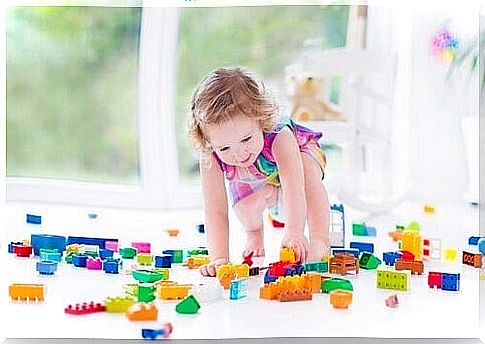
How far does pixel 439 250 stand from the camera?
1582 millimetres

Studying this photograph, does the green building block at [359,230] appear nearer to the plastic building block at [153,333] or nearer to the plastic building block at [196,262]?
the plastic building block at [196,262]

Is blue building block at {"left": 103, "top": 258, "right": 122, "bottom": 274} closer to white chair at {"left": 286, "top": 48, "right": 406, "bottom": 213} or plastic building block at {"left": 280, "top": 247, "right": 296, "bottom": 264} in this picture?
plastic building block at {"left": 280, "top": 247, "right": 296, "bottom": 264}

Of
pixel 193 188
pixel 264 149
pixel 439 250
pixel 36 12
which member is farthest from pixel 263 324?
pixel 36 12

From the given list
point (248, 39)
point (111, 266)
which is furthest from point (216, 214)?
point (248, 39)

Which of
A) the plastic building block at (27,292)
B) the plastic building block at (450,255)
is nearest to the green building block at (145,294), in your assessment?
the plastic building block at (27,292)

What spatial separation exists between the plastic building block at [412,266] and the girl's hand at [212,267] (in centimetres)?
28

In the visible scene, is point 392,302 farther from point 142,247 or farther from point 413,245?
point 142,247

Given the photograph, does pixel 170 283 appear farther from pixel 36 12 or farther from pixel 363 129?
pixel 363 129

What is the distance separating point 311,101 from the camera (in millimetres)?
2201

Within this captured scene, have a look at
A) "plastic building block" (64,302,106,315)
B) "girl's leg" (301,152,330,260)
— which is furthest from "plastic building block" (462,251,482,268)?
"plastic building block" (64,302,106,315)

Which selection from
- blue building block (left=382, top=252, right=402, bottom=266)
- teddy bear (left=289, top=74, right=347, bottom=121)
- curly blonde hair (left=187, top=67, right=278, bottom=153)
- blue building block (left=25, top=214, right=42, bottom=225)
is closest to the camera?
curly blonde hair (left=187, top=67, right=278, bottom=153)

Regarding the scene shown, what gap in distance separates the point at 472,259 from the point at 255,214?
358mm

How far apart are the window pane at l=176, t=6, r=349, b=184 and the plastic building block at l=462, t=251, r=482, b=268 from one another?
602 millimetres

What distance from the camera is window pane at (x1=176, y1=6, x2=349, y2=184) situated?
2.00m
